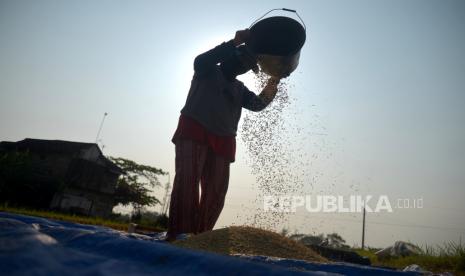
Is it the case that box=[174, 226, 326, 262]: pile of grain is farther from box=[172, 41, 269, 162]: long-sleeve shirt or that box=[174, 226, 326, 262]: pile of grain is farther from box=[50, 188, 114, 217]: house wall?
box=[50, 188, 114, 217]: house wall

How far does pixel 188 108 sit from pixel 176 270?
90.8 inches

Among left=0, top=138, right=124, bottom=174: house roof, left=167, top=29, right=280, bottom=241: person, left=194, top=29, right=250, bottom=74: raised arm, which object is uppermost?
left=0, top=138, right=124, bottom=174: house roof

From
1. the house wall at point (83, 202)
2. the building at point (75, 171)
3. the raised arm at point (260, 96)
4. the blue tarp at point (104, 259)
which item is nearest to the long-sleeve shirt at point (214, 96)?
the raised arm at point (260, 96)

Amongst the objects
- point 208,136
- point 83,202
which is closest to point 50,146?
point 83,202

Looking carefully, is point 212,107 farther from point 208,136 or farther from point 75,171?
point 75,171

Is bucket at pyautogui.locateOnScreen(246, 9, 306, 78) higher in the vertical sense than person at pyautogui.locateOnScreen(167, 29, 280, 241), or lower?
higher

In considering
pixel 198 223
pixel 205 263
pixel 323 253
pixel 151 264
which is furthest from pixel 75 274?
pixel 323 253

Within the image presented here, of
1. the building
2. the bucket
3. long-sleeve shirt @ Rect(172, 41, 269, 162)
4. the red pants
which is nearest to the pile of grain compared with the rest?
the red pants

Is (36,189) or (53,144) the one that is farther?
(53,144)

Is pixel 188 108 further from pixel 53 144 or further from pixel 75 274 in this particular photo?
pixel 53 144

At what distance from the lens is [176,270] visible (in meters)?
0.92

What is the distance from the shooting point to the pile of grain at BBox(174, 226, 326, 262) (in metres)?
1.93

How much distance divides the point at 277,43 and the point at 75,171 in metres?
22.7

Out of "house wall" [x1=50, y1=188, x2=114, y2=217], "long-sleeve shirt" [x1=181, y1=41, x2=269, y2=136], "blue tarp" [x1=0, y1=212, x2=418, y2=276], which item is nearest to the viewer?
"blue tarp" [x1=0, y1=212, x2=418, y2=276]
